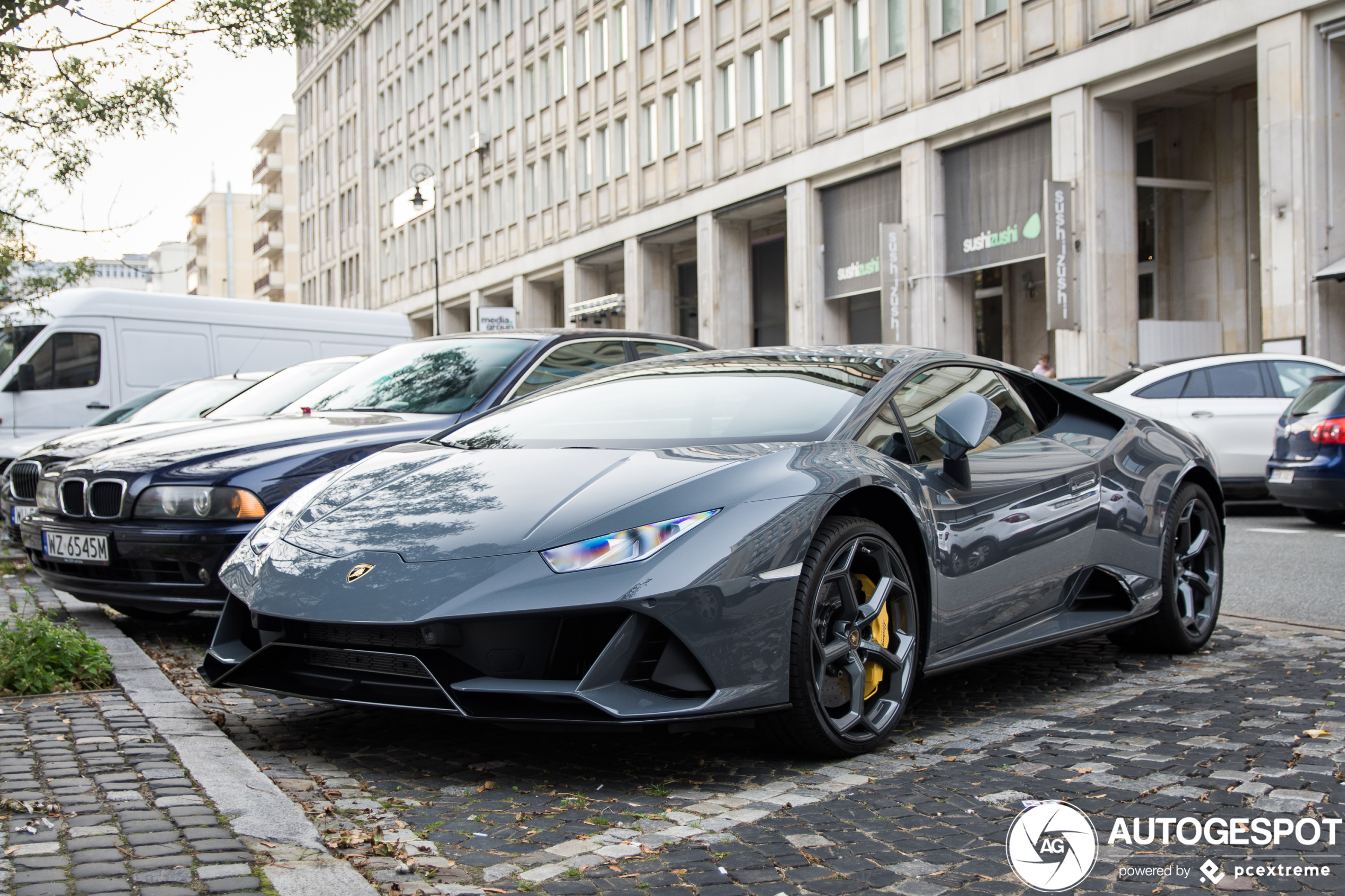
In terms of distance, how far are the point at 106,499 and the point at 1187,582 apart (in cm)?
474

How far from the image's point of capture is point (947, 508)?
14.4ft

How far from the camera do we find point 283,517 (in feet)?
14.5

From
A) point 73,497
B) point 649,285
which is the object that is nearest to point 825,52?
point 649,285

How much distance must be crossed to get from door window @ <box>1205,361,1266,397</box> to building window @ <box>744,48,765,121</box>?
21706 millimetres

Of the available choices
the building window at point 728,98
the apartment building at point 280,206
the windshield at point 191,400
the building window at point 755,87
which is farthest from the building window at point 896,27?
the apartment building at point 280,206

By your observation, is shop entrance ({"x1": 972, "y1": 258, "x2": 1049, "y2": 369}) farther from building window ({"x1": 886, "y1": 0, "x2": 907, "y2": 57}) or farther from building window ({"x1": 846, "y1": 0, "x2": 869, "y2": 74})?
building window ({"x1": 846, "y1": 0, "x2": 869, "y2": 74})

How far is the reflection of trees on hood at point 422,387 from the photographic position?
268 inches

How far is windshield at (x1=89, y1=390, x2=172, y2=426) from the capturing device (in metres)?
12.9

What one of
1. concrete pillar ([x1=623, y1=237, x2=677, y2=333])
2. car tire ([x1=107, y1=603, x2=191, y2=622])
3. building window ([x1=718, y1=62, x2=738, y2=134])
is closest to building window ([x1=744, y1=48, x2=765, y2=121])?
building window ([x1=718, y1=62, x2=738, y2=134])

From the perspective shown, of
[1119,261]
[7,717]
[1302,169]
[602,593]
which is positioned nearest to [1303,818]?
[602,593]

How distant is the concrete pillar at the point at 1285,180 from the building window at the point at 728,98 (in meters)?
15.9

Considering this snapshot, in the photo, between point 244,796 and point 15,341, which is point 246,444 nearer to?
point 244,796

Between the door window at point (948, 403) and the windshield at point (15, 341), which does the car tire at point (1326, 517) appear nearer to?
the door window at point (948, 403)

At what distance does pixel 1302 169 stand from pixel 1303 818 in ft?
64.7
